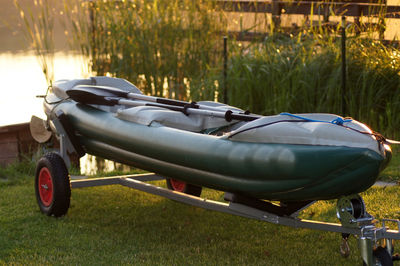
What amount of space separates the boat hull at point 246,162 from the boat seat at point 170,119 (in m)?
0.06

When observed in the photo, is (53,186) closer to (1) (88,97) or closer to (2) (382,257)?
(1) (88,97)

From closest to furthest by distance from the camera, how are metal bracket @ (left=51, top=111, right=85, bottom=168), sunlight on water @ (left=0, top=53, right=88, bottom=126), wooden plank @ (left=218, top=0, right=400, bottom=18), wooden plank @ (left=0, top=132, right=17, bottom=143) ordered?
metal bracket @ (left=51, top=111, right=85, bottom=168) → wooden plank @ (left=0, top=132, right=17, bottom=143) → wooden plank @ (left=218, top=0, right=400, bottom=18) → sunlight on water @ (left=0, top=53, right=88, bottom=126)

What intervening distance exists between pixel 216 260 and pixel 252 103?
4017 millimetres

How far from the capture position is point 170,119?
187 inches

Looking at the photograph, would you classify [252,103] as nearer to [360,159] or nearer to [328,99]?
[328,99]

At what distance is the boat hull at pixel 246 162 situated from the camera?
12.0 ft

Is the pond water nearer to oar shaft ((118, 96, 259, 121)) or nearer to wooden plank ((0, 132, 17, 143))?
wooden plank ((0, 132, 17, 143))

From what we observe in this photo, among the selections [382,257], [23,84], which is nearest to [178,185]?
[382,257]

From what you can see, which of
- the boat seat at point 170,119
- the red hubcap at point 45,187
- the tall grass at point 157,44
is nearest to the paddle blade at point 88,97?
the boat seat at point 170,119

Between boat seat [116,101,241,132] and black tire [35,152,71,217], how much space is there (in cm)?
72

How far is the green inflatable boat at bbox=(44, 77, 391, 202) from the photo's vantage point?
368 cm

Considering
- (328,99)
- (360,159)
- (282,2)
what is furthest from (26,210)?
(282,2)

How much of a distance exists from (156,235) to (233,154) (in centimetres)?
120

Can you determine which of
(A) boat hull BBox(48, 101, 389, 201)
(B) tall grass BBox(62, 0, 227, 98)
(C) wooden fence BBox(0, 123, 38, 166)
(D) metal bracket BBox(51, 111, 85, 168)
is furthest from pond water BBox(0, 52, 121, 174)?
(A) boat hull BBox(48, 101, 389, 201)
